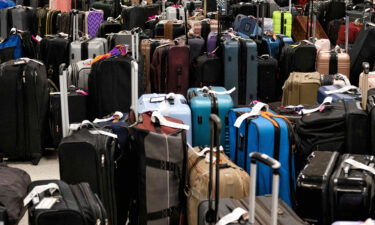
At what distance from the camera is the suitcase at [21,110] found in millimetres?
5750

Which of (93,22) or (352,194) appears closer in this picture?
(352,194)

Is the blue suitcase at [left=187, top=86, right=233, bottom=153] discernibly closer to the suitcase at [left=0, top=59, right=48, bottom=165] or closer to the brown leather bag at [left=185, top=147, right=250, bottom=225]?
the brown leather bag at [left=185, top=147, right=250, bottom=225]

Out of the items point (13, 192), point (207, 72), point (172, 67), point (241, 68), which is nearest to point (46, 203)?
point (13, 192)

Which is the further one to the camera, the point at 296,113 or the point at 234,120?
the point at 296,113

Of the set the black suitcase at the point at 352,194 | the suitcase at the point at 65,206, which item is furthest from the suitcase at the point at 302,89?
the suitcase at the point at 65,206

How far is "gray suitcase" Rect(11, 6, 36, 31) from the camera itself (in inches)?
366

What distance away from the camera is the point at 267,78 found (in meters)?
7.35

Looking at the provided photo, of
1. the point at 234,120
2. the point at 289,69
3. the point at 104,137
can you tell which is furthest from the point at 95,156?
the point at 289,69

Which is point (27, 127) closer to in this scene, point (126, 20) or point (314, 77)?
point (314, 77)

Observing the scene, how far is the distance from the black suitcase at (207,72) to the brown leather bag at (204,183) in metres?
2.67

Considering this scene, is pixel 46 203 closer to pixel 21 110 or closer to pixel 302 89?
pixel 21 110

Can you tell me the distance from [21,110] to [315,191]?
2.92m

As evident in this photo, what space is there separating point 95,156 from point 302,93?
273 cm

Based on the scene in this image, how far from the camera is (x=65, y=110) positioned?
4344mm
